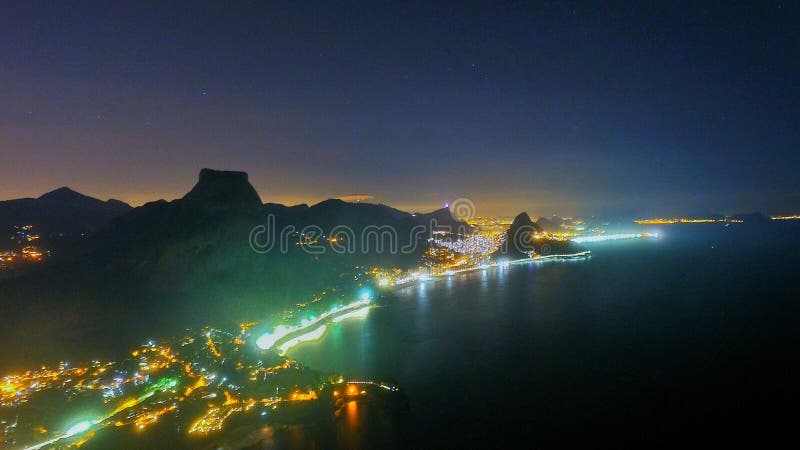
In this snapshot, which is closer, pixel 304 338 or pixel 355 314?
pixel 304 338

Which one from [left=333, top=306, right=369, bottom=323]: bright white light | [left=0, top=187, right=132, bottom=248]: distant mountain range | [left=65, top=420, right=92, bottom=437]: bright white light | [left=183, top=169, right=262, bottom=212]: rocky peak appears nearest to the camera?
[left=65, top=420, right=92, bottom=437]: bright white light

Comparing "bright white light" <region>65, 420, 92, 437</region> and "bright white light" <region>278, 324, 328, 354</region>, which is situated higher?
"bright white light" <region>278, 324, 328, 354</region>

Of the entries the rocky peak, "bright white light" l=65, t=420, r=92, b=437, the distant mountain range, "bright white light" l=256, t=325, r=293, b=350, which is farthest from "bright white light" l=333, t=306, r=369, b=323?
the distant mountain range

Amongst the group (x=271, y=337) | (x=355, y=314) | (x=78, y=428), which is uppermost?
(x=271, y=337)

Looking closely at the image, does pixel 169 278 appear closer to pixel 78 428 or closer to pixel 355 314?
pixel 355 314

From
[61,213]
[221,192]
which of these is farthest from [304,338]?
[61,213]

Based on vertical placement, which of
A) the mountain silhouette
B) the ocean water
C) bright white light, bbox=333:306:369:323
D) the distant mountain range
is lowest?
the ocean water

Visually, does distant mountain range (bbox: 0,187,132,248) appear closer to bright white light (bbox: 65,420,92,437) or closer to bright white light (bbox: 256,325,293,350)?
bright white light (bbox: 256,325,293,350)

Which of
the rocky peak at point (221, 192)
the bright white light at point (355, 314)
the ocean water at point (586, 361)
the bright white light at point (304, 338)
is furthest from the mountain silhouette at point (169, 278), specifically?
the ocean water at point (586, 361)

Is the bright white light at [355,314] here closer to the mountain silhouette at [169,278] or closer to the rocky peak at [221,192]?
the mountain silhouette at [169,278]
